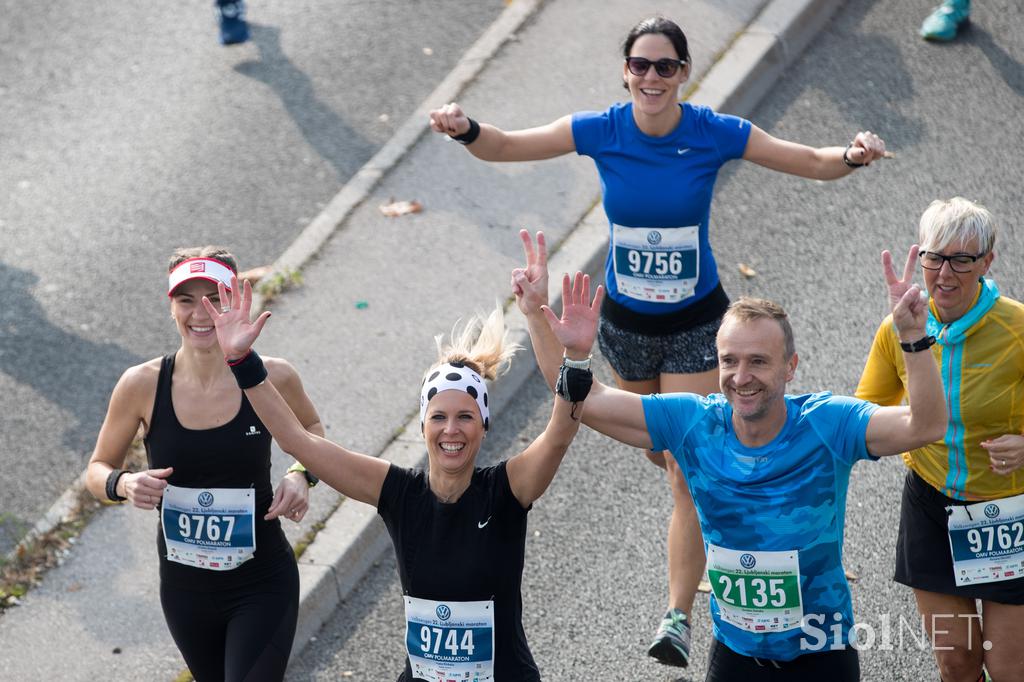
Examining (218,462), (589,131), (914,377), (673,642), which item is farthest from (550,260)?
(914,377)

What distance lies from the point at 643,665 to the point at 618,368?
4.26 ft

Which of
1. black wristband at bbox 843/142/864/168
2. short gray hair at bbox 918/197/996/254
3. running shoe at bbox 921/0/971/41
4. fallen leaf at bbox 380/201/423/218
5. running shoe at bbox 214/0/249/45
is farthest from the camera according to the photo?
running shoe at bbox 214/0/249/45

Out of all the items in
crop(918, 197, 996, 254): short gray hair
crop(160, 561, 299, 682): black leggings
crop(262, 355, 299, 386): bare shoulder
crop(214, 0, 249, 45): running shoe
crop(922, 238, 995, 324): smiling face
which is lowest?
crop(160, 561, 299, 682): black leggings

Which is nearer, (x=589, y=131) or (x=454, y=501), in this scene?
(x=454, y=501)

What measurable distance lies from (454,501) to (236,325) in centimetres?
93

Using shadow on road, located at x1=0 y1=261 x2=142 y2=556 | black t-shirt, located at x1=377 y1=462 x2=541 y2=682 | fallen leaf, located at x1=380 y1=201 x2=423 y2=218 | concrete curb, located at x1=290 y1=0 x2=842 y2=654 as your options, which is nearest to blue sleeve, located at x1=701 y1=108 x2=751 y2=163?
black t-shirt, located at x1=377 y1=462 x2=541 y2=682

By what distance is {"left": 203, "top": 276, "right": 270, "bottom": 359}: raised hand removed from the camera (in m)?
4.42

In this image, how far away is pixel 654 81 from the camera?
5578mm

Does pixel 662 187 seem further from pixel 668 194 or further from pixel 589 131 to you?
pixel 589 131

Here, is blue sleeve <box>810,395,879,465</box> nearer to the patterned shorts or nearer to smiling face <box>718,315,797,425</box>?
smiling face <box>718,315,797,425</box>

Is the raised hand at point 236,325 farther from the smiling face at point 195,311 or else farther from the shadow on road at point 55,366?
the shadow on road at point 55,366

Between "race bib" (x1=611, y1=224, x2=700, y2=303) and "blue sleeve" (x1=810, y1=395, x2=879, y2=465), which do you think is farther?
"race bib" (x1=611, y1=224, x2=700, y2=303)

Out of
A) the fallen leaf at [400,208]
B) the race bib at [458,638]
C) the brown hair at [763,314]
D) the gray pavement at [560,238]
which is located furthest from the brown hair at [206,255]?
the fallen leaf at [400,208]

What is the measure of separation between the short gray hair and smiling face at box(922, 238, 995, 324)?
0.6 inches
